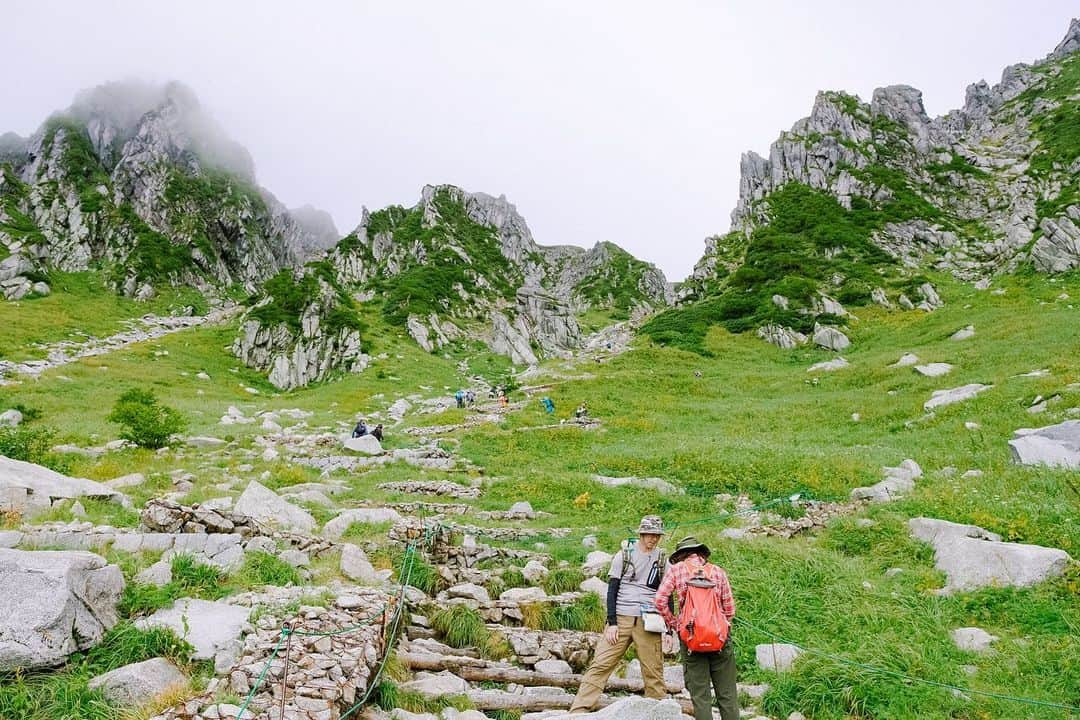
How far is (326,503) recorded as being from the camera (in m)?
15.2

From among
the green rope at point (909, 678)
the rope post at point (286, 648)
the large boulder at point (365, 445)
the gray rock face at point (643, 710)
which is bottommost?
the large boulder at point (365, 445)

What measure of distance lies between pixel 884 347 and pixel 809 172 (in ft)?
165

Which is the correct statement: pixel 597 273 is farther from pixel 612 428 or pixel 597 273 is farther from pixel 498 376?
pixel 612 428

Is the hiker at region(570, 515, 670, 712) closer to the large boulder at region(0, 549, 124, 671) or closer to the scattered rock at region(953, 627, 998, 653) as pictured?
the scattered rock at region(953, 627, 998, 653)

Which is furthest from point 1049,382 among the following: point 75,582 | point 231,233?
point 231,233

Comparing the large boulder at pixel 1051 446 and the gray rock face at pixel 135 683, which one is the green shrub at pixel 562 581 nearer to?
the gray rock face at pixel 135 683

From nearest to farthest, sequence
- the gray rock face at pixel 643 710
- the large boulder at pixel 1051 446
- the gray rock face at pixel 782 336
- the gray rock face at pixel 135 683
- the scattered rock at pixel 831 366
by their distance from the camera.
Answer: the gray rock face at pixel 135 683 → the gray rock face at pixel 643 710 → the large boulder at pixel 1051 446 → the scattered rock at pixel 831 366 → the gray rock face at pixel 782 336

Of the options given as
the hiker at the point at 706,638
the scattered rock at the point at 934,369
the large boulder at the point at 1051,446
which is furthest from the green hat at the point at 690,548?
the scattered rock at the point at 934,369

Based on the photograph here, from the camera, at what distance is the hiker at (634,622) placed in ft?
23.7

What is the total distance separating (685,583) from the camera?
21.1 feet

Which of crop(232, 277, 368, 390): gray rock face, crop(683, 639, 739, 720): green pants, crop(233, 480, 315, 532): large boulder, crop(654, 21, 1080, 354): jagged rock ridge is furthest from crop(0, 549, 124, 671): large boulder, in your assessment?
crop(654, 21, 1080, 354): jagged rock ridge

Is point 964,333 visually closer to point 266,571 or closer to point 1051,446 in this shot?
point 1051,446

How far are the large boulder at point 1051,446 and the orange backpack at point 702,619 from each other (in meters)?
12.7

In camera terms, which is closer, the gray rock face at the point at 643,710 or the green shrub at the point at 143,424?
the gray rock face at the point at 643,710
